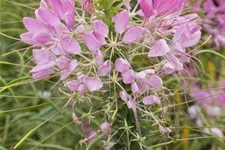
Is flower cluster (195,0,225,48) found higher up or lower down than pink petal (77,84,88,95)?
lower down

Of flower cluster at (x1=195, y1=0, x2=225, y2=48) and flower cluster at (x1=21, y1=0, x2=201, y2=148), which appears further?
flower cluster at (x1=195, y1=0, x2=225, y2=48)

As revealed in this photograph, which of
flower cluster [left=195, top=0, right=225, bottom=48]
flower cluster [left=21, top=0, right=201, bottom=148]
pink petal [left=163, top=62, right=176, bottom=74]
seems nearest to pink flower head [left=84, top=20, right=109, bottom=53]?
flower cluster [left=21, top=0, right=201, bottom=148]

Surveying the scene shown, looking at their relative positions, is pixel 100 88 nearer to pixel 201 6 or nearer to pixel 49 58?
pixel 49 58

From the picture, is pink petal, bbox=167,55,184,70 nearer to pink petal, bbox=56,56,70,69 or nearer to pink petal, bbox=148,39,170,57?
pink petal, bbox=148,39,170,57

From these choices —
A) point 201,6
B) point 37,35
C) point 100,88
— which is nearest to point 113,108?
point 100,88

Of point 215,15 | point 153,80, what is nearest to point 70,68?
point 153,80

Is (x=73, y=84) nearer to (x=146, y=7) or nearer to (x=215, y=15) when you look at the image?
(x=146, y=7)

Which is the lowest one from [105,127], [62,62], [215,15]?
[215,15]

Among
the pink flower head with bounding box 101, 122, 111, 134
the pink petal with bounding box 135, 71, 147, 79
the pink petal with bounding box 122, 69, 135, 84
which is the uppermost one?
the pink petal with bounding box 122, 69, 135, 84

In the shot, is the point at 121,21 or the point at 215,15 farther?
A: the point at 215,15
